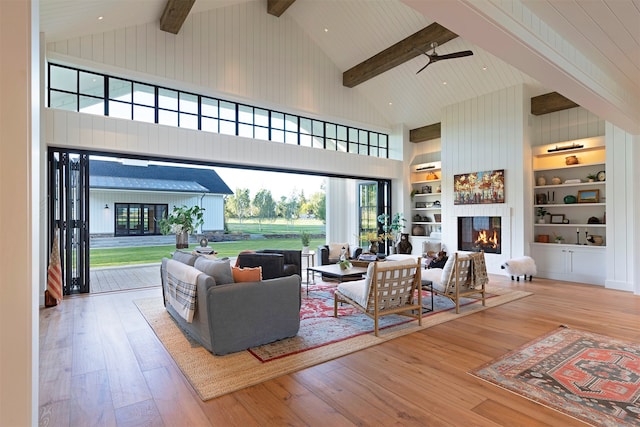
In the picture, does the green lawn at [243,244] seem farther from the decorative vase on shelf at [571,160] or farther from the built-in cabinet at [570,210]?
the decorative vase on shelf at [571,160]

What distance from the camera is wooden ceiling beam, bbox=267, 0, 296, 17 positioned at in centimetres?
736

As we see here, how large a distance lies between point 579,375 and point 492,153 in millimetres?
6141

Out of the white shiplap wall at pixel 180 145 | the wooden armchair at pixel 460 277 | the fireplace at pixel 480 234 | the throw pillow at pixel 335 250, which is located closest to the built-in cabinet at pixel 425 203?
the fireplace at pixel 480 234

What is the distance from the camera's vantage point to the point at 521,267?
7.01 meters

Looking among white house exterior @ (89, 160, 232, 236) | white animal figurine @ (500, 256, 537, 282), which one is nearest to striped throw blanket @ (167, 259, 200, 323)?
white animal figurine @ (500, 256, 537, 282)

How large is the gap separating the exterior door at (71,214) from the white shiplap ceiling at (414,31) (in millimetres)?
1985

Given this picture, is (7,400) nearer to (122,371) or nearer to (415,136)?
(122,371)

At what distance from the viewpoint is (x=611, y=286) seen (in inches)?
251

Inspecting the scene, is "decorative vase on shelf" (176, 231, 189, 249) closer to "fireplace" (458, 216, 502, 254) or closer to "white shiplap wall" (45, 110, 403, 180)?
"white shiplap wall" (45, 110, 403, 180)

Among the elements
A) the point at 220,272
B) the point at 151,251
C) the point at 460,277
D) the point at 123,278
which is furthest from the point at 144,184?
the point at 460,277

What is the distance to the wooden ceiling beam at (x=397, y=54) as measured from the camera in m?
6.69

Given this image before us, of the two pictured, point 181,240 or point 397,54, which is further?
point 397,54

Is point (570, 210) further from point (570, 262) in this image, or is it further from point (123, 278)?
point (123, 278)

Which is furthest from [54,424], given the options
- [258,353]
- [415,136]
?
[415,136]
